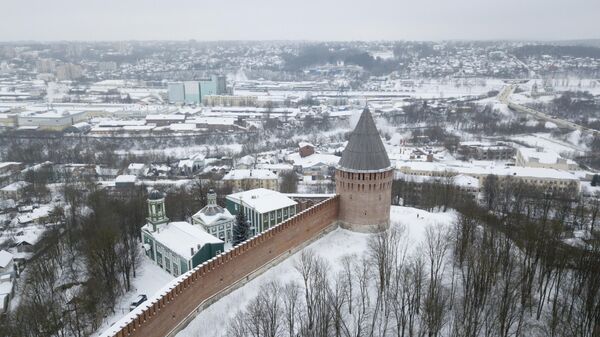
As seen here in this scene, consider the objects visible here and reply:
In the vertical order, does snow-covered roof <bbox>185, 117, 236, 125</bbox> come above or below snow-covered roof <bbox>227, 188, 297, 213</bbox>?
below

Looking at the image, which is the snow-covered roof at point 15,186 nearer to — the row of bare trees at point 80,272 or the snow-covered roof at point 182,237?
the row of bare trees at point 80,272

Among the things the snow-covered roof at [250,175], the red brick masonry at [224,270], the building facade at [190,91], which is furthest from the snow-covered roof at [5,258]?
the building facade at [190,91]

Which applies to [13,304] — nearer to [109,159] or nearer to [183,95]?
[109,159]

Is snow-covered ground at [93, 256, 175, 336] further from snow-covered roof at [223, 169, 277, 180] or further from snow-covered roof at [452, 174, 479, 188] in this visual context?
snow-covered roof at [452, 174, 479, 188]

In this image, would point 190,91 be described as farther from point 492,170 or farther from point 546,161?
point 546,161

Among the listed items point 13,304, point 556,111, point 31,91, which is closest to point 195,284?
point 13,304

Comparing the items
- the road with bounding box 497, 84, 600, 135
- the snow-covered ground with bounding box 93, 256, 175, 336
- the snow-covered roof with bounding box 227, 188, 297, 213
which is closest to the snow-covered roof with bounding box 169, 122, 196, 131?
the snow-covered roof with bounding box 227, 188, 297, 213
